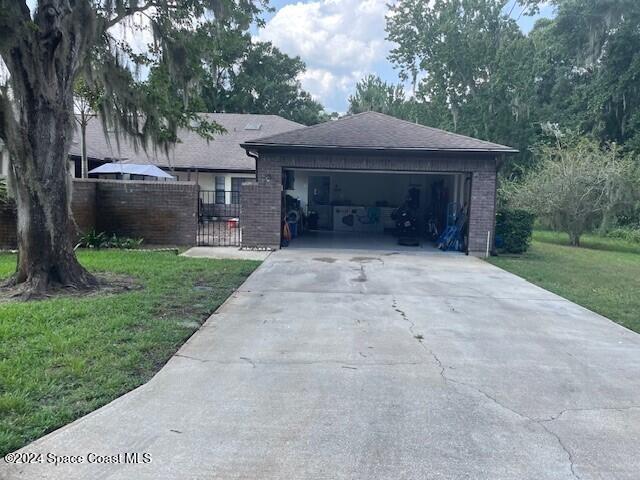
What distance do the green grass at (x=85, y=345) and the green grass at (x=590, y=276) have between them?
5.58 metres

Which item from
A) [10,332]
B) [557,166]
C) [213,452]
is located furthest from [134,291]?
[557,166]

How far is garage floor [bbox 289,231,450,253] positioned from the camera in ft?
46.1

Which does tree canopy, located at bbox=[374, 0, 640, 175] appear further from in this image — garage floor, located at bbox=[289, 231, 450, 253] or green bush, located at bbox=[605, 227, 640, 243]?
garage floor, located at bbox=[289, 231, 450, 253]

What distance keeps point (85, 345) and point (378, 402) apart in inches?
110

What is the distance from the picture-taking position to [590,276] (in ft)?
34.4

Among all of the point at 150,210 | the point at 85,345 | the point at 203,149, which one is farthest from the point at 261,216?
the point at 203,149

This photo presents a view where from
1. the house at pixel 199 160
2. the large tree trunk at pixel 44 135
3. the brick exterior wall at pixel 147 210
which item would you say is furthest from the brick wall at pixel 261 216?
the house at pixel 199 160

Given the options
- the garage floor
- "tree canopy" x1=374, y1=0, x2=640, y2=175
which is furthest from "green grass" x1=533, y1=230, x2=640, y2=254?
the garage floor

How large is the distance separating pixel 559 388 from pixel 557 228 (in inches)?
593

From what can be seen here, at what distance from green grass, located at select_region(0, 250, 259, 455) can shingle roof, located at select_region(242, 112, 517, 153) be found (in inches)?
223

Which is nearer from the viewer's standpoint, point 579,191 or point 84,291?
point 84,291

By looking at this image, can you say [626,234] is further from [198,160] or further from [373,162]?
[198,160]

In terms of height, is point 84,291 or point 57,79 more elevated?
point 57,79

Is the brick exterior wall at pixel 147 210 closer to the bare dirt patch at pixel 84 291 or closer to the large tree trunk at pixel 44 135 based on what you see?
the bare dirt patch at pixel 84 291
